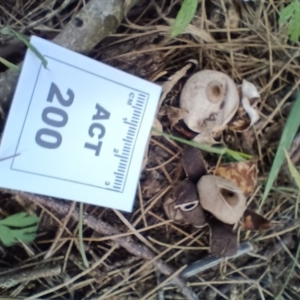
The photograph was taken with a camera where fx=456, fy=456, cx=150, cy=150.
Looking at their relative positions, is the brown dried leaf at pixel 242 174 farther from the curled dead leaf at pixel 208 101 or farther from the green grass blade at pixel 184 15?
the green grass blade at pixel 184 15

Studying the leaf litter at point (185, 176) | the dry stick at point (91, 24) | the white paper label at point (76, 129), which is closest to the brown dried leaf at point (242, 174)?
the leaf litter at point (185, 176)

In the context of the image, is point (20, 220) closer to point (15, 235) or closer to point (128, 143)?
point (15, 235)

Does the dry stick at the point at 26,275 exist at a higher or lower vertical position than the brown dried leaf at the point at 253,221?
lower

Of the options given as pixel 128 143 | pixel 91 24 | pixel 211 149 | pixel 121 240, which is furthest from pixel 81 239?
pixel 91 24

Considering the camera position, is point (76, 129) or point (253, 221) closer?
point (76, 129)

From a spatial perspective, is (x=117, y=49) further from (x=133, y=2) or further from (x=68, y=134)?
(x=68, y=134)

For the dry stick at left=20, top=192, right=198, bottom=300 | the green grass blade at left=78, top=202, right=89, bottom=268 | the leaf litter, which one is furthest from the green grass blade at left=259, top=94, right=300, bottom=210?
the green grass blade at left=78, top=202, right=89, bottom=268
